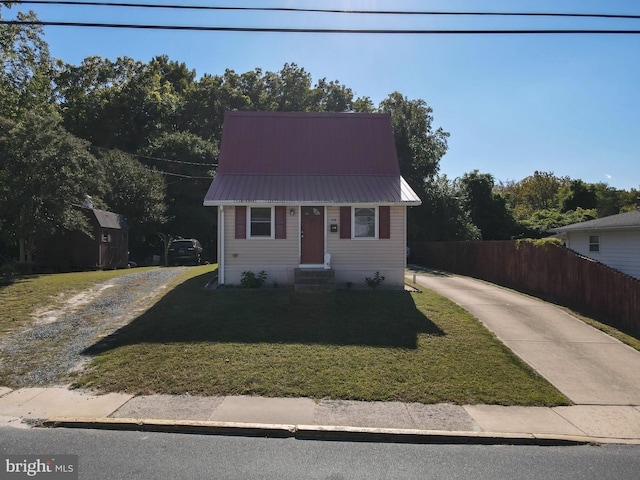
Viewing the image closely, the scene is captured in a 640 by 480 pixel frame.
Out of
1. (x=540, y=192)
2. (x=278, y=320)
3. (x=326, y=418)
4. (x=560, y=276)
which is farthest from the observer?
(x=540, y=192)

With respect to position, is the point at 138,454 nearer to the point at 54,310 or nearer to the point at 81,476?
the point at 81,476

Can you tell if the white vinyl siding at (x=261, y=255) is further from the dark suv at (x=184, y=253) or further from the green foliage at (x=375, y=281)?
the dark suv at (x=184, y=253)

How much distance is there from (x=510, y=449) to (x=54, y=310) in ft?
35.0

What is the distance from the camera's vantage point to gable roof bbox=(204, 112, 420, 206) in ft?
44.8

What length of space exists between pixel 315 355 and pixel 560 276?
9.91 meters

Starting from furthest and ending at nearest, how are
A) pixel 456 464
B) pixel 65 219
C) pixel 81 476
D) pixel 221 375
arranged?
1. pixel 65 219
2. pixel 221 375
3. pixel 456 464
4. pixel 81 476

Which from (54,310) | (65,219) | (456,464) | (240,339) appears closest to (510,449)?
(456,464)

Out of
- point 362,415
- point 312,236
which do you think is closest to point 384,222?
point 312,236

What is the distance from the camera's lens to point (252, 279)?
42.7 ft

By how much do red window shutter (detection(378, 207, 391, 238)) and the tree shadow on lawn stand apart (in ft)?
7.38

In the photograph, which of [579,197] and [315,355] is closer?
[315,355]

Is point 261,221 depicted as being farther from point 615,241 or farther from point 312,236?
point 615,241

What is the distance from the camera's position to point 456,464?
14.5ft

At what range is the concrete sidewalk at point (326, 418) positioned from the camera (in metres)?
5.06
